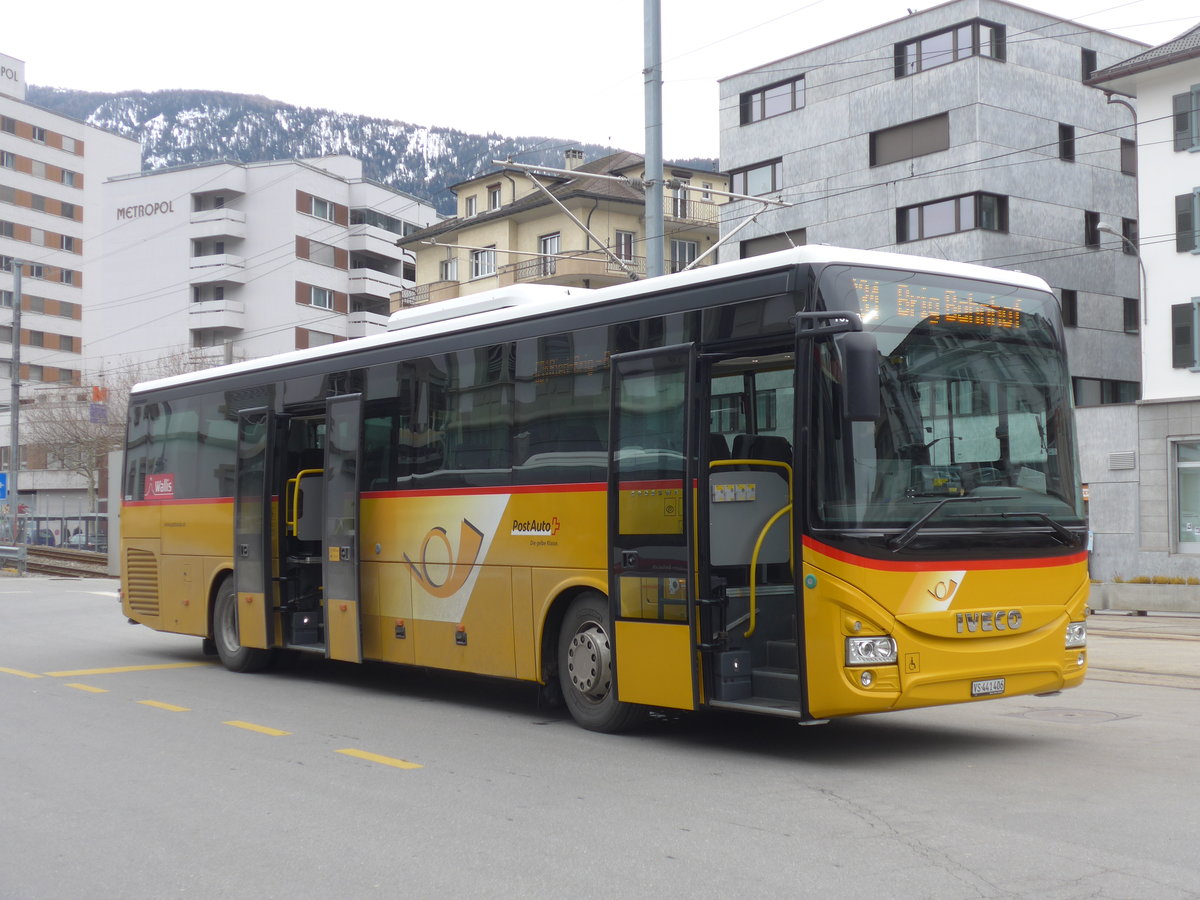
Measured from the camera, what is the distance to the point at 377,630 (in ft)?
43.0

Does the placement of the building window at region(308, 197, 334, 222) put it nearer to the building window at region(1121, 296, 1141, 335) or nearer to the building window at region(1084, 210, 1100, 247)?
the building window at region(1084, 210, 1100, 247)

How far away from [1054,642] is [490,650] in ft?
14.7

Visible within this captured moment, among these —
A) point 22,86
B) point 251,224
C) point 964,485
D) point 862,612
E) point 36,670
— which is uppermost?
point 22,86

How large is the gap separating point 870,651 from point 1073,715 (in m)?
3.52

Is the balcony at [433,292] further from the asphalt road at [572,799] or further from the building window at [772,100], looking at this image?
the asphalt road at [572,799]

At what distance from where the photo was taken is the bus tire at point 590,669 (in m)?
10.3

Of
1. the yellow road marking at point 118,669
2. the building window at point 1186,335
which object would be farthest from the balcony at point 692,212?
the yellow road marking at point 118,669

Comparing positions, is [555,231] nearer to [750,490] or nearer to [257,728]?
[257,728]

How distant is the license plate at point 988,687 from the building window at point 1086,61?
3923cm

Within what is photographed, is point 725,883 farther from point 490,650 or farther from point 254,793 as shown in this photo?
point 490,650

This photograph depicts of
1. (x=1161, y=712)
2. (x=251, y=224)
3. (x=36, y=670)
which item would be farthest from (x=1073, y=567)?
(x=251, y=224)

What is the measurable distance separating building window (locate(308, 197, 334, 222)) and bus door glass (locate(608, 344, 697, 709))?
270 ft

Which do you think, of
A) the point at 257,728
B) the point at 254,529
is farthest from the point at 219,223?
the point at 257,728

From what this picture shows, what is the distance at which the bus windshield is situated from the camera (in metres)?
8.74
